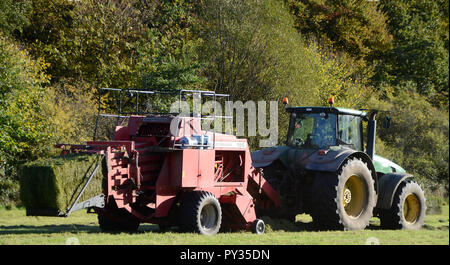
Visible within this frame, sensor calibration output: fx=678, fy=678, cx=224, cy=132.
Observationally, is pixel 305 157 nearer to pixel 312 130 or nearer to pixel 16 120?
pixel 312 130

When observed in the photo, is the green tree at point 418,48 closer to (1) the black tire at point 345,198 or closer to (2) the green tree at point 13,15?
(2) the green tree at point 13,15

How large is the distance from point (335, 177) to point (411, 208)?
3649 millimetres

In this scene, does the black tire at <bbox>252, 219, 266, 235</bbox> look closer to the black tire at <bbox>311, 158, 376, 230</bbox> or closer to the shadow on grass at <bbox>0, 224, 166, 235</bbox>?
the black tire at <bbox>311, 158, 376, 230</bbox>

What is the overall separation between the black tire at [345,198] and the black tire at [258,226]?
1.30 meters

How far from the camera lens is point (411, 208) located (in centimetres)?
1805

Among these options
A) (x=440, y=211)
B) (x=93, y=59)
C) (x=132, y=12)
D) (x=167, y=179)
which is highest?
(x=132, y=12)

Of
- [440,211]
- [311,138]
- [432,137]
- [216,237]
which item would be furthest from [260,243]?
[432,137]

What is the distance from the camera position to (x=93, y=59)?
33.9 m

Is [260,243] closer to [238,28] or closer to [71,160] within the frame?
[71,160]

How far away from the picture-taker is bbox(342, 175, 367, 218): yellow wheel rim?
1627 centimetres

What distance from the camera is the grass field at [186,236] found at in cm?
1216

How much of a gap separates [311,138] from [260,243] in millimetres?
5143

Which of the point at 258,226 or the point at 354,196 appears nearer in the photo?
the point at 258,226

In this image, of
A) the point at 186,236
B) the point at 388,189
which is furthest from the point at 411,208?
the point at 186,236
